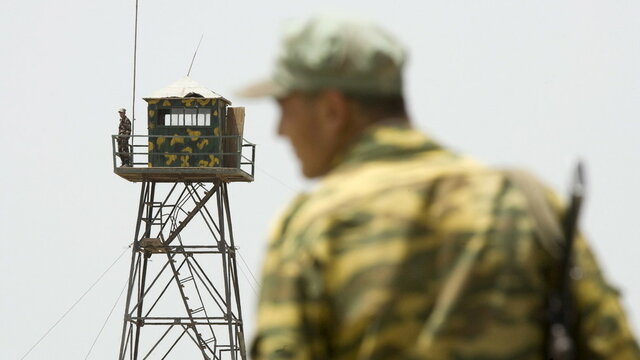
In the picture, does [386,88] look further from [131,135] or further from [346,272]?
[131,135]

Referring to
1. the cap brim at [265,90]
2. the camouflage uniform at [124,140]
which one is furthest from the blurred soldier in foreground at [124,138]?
the cap brim at [265,90]

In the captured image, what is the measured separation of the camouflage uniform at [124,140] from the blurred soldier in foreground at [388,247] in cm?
4667

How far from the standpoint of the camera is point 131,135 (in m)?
52.7

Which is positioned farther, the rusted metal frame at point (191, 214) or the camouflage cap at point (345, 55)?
the rusted metal frame at point (191, 214)

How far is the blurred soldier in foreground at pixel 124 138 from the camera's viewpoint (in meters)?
52.6

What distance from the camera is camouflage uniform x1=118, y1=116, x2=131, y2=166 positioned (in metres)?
52.6

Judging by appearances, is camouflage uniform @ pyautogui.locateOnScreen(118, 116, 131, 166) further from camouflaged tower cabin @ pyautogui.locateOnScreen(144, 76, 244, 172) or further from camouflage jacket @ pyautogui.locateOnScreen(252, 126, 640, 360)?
camouflage jacket @ pyautogui.locateOnScreen(252, 126, 640, 360)

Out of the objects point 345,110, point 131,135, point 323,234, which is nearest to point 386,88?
→ point 345,110

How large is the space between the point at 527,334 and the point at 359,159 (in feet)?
2.19

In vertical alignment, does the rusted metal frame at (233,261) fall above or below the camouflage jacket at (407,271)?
below

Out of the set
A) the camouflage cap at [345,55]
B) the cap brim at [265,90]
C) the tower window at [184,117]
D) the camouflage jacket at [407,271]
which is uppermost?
the camouflage cap at [345,55]

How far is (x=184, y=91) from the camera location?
5153cm

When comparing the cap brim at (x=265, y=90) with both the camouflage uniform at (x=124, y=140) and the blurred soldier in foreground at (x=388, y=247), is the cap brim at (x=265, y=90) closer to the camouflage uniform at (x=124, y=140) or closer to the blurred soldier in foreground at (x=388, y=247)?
the blurred soldier in foreground at (x=388, y=247)

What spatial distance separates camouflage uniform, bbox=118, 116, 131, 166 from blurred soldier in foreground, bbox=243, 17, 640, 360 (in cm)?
4667
